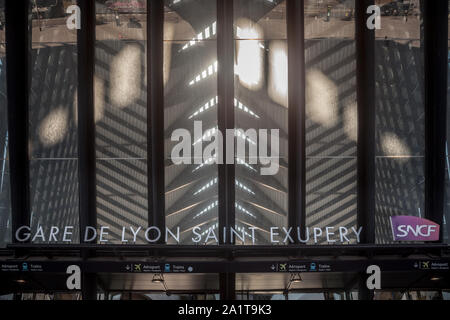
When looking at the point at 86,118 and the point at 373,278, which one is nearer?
the point at 86,118

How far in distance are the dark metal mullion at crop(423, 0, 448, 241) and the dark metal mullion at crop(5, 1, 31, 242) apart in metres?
10.9

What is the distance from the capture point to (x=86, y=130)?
11.1 metres

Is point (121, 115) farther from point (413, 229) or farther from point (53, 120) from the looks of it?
point (413, 229)

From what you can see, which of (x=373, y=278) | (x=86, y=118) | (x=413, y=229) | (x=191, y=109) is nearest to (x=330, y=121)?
(x=413, y=229)

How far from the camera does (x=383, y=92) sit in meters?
11.3

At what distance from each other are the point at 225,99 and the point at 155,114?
1.96 meters

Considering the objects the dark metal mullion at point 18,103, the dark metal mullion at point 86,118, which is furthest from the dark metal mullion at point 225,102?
the dark metal mullion at point 18,103

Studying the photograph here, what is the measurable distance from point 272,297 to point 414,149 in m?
6.14

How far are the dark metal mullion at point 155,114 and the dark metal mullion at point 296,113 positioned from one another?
3.50 meters

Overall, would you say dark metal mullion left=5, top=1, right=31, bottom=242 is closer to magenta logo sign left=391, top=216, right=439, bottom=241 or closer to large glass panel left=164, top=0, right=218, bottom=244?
large glass panel left=164, top=0, right=218, bottom=244
